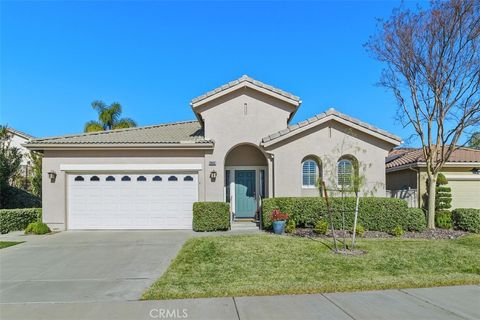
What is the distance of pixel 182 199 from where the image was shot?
641 inches

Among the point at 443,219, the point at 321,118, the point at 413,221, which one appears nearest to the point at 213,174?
the point at 321,118

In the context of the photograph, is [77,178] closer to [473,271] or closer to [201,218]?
[201,218]

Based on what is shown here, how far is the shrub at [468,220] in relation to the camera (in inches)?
604

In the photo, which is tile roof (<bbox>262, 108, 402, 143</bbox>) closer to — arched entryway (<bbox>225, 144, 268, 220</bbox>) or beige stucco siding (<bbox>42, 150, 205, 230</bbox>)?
arched entryway (<bbox>225, 144, 268, 220</bbox>)

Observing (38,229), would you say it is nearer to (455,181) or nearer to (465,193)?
(455,181)

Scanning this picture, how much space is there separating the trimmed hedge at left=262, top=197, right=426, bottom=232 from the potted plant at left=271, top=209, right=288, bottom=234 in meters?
0.37

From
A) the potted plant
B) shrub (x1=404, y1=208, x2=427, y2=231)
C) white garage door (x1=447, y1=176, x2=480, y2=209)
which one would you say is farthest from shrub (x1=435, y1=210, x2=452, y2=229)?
the potted plant

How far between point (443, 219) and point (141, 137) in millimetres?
13145

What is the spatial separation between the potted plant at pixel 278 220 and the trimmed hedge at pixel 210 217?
1.98m

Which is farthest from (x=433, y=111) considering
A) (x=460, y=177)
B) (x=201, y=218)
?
(x=201, y=218)

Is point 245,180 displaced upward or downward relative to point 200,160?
downward

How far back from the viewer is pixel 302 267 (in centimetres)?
912

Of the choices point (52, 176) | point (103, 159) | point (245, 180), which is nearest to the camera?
point (52, 176)

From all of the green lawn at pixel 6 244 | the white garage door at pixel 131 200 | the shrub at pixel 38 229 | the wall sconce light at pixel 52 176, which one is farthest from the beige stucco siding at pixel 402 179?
the green lawn at pixel 6 244
